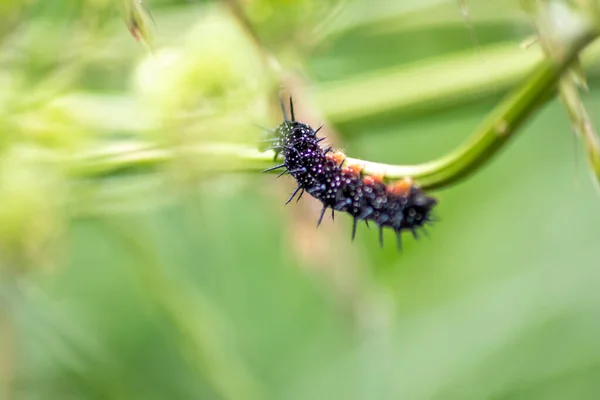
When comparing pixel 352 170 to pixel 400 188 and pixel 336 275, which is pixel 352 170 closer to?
pixel 400 188

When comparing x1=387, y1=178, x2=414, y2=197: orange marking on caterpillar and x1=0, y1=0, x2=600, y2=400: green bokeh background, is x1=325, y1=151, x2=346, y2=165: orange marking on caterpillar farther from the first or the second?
x1=0, y1=0, x2=600, y2=400: green bokeh background

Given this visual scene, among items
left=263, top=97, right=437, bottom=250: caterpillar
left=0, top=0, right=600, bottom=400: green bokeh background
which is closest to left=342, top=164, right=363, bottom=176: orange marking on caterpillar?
left=263, top=97, right=437, bottom=250: caterpillar

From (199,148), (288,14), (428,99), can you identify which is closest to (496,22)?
(428,99)

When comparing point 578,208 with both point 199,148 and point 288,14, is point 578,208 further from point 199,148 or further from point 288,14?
point 199,148

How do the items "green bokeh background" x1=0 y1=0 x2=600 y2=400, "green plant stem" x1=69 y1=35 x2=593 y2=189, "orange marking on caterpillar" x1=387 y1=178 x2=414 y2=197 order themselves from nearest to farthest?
"green plant stem" x1=69 y1=35 x2=593 y2=189 → "orange marking on caterpillar" x1=387 y1=178 x2=414 y2=197 → "green bokeh background" x1=0 y1=0 x2=600 y2=400

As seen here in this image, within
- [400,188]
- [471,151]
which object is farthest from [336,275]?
[471,151]

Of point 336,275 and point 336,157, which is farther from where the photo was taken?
point 336,275

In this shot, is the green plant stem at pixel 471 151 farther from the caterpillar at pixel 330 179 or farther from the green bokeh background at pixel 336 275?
the green bokeh background at pixel 336 275

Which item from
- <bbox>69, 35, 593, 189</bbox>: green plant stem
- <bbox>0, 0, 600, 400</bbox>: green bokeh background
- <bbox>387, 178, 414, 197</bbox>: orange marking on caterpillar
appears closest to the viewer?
<bbox>69, 35, 593, 189</bbox>: green plant stem

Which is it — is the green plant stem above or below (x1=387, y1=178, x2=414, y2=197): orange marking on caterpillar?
below
